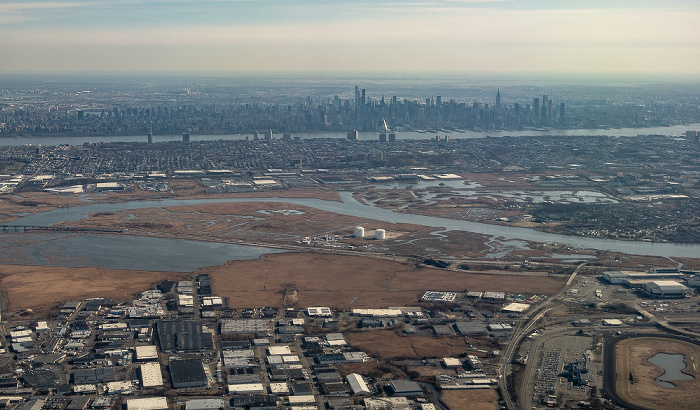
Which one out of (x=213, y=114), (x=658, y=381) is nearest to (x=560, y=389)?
(x=658, y=381)

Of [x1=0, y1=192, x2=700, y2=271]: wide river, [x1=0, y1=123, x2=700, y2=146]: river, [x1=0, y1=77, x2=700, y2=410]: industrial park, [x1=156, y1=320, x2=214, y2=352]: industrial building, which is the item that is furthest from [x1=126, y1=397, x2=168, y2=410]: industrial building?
[x1=0, y1=123, x2=700, y2=146]: river

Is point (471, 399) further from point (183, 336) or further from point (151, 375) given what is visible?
point (183, 336)

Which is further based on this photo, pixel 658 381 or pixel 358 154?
pixel 358 154

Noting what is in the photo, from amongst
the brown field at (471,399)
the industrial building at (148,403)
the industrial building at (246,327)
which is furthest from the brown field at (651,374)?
the industrial building at (148,403)

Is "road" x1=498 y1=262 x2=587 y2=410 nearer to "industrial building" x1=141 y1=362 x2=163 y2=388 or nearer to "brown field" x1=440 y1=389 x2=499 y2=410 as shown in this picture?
"brown field" x1=440 y1=389 x2=499 y2=410

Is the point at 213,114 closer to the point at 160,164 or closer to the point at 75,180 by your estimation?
the point at 160,164

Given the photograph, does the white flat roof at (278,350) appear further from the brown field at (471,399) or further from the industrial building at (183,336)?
the brown field at (471,399)

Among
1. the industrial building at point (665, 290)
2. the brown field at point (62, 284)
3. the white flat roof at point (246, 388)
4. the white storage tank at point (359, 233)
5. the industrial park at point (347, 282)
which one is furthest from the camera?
the white storage tank at point (359, 233)
